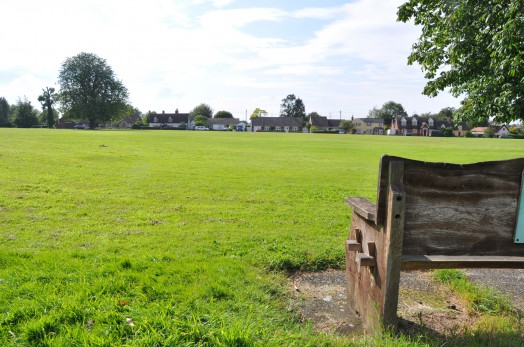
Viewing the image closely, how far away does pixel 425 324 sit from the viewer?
382 centimetres

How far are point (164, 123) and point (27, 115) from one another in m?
58.1

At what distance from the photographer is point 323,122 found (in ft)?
516

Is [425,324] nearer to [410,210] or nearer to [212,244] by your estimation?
[410,210]

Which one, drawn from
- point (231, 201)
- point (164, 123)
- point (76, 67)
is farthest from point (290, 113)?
point (231, 201)

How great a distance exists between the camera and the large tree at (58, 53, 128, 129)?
95062 mm

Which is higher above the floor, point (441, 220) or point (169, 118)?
point (169, 118)

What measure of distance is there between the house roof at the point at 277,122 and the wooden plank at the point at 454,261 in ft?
460

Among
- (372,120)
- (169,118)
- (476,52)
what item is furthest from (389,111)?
(476,52)

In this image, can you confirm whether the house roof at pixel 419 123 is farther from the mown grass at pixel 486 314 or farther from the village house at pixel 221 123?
the mown grass at pixel 486 314

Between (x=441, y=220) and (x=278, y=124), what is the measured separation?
462 feet

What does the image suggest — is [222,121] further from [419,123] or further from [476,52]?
[476,52]

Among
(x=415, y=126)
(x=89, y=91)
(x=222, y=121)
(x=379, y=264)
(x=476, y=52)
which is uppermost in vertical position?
(x=89, y=91)

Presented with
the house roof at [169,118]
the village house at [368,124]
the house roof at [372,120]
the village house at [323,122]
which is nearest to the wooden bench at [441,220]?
the village house at [323,122]

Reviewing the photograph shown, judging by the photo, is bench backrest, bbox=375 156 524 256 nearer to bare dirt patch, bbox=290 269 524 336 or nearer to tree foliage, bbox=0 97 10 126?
bare dirt patch, bbox=290 269 524 336
